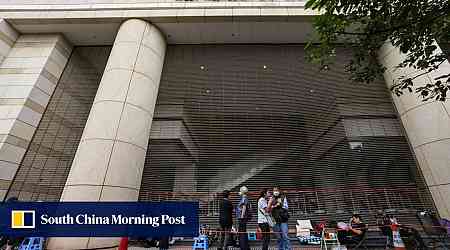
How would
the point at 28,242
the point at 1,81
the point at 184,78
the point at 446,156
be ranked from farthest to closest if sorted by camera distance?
the point at 184,78, the point at 1,81, the point at 446,156, the point at 28,242

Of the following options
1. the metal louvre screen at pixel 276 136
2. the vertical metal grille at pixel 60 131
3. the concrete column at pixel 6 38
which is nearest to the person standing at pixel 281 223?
the metal louvre screen at pixel 276 136

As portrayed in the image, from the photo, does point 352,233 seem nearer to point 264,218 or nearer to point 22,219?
point 264,218

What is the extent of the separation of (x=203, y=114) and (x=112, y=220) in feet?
17.7

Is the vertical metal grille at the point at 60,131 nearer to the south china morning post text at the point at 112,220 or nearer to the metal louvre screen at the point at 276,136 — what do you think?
the metal louvre screen at the point at 276,136

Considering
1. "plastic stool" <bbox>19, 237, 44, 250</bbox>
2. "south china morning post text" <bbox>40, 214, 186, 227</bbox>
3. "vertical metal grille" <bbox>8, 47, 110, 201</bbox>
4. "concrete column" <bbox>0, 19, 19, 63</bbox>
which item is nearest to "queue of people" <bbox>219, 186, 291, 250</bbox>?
"south china morning post text" <bbox>40, 214, 186, 227</bbox>

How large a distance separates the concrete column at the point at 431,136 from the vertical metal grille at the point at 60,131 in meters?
11.2

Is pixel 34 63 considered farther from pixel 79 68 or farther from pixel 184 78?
pixel 184 78

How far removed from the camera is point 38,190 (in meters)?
7.41

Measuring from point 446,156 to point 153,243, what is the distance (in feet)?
29.3

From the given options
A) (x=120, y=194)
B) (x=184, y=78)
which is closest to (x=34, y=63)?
(x=184, y=78)

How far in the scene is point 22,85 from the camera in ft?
25.7

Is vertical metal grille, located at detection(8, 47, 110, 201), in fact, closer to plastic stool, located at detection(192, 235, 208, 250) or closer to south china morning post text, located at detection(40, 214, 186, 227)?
south china morning post text, located at detection(40, 214, 186, 227)

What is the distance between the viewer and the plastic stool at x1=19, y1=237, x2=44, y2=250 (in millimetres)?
5000

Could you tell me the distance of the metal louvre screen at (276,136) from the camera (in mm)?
7793
